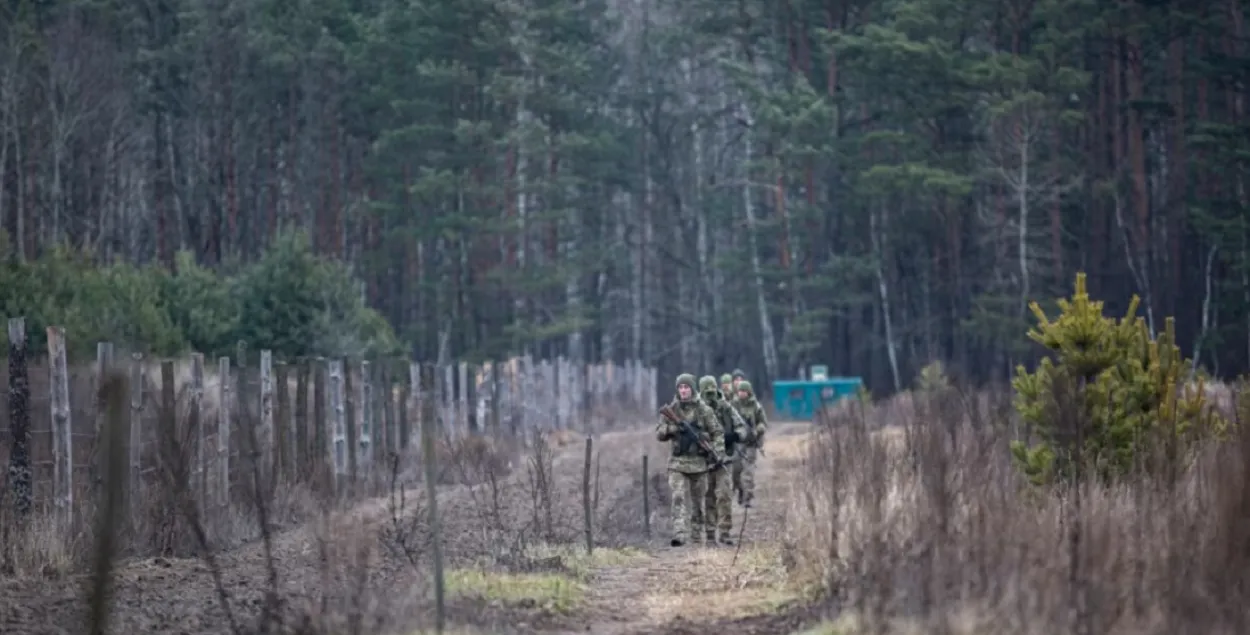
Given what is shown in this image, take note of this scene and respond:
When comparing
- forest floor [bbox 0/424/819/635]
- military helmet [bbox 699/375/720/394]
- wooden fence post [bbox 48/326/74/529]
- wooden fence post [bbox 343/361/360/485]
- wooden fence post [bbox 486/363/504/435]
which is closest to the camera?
forest floor [bbox 0/424/819/635]

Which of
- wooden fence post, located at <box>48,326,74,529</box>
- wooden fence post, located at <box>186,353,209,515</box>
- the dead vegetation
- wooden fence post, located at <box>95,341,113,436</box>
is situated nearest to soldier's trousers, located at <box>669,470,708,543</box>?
the dead vegetation

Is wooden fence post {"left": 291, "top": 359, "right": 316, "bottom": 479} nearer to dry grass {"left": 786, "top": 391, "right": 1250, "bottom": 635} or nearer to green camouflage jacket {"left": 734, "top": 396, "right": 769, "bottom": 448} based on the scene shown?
green camouflage jacket {"left": 734, "top": 396, "right": 769, "bottom": 448}

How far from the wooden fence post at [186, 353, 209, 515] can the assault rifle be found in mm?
4390

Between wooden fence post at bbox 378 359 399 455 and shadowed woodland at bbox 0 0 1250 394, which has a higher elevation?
shadowed woodland at bbox 0 0 1250 394

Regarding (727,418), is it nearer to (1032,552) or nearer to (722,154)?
(1032,552)

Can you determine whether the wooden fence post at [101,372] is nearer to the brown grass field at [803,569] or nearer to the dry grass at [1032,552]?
the brown grass field at [803,569]

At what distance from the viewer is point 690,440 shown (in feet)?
62.5

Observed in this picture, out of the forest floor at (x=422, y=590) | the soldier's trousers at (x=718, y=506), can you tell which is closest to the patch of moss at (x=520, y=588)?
the forest floor at (x=422, y=590)

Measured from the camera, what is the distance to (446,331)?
64.6 m

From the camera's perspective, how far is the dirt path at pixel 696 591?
40.9 feet

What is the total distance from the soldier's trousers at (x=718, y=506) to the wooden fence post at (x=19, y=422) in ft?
21.6

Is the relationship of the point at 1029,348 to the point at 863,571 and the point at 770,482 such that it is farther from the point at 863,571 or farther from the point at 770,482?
the point at 863,571

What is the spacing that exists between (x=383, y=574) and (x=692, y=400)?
5.53 metres

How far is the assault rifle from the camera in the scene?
62.0 feet
